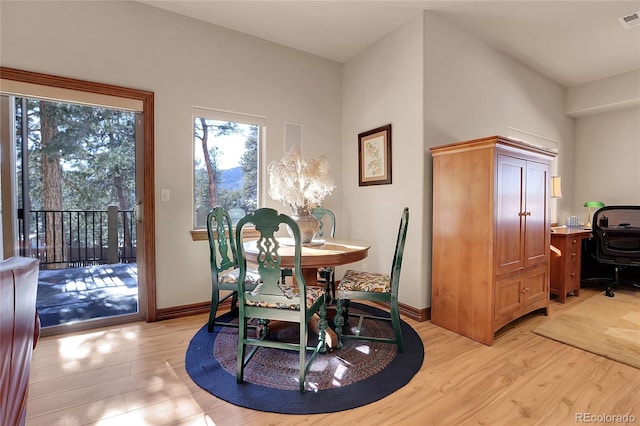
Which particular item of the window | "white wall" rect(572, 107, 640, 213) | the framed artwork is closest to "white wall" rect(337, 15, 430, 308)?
the framed artwork

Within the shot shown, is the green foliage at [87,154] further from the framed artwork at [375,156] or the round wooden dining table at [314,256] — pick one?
the framed artwork at [375,156]

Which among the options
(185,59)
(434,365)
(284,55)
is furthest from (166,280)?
(284,55)

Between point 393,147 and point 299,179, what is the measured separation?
1.32m

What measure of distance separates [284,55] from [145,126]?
67.8 inches

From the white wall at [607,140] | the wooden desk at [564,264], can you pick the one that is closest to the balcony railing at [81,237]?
the wooden desk at [564,264]

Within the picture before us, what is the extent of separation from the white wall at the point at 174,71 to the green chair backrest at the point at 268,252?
1.39m

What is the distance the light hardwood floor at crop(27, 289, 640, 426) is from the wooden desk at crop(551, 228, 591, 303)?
132cm

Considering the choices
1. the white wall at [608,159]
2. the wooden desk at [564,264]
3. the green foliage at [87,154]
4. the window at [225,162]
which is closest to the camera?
the green foliage at [87,154]

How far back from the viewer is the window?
10.0 feet

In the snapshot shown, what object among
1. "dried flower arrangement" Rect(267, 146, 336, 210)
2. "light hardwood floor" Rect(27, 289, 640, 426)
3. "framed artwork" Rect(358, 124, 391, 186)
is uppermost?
"framed artwork" Rect(358, 124, 391, 186)

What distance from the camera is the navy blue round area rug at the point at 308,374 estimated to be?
1.62 meters

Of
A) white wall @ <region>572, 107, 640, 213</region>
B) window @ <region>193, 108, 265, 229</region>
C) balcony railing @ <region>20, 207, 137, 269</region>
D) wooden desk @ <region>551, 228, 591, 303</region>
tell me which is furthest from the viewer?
white wall @ <region>572, 107, 640, 213</region>

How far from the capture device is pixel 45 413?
151 centimetres

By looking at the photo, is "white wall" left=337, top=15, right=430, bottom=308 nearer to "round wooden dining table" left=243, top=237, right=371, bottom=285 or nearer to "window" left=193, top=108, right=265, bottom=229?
"round wooden dining table" left=243, top=237, right=371, bottom=285
